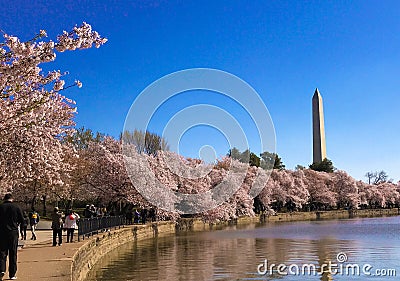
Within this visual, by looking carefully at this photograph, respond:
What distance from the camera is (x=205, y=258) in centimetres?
2178

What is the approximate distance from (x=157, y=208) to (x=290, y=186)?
3955 cm

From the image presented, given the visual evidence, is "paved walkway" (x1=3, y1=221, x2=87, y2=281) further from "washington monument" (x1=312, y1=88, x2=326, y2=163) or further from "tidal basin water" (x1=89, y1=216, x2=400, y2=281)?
"washington monument" (x1=312, y1=88, x2=326, y2=163)

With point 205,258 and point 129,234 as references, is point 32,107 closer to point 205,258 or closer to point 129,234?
point 205,258

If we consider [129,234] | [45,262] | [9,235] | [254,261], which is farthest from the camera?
[129,234]

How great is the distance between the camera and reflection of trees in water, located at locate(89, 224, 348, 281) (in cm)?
1698

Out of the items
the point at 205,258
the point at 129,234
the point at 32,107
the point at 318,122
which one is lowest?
the point at 205,258

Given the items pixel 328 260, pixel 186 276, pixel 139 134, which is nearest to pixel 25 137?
pixel 186 276

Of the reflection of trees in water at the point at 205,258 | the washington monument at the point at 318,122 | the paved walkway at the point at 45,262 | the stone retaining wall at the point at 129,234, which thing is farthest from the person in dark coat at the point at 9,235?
the washington monument at the point at 318,122

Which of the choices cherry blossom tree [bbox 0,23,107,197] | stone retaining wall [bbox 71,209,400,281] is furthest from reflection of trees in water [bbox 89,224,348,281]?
cherry blossom tree [bbox 0,23,107,197]

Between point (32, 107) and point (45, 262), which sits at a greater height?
point (32, 107)

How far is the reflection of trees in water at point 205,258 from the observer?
55.7 feet

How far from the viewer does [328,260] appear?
794 inches

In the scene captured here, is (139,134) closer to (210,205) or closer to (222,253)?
(210,205)

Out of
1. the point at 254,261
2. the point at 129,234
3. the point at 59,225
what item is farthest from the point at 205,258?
the point at 129,234
